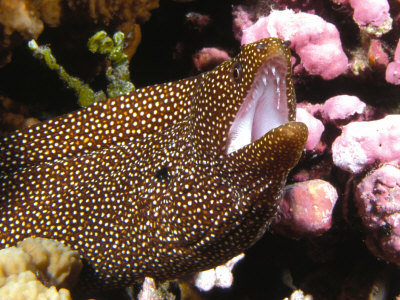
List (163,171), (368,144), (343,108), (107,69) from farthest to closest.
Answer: (107,69)
(343,108)
(163,171)
(368,144)

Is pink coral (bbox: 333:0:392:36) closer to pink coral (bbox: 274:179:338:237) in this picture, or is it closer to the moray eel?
the moray eel

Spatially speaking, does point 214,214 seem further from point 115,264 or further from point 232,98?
point 115,264

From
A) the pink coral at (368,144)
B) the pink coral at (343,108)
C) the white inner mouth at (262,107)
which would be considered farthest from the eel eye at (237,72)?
the pink coral at (343,108)

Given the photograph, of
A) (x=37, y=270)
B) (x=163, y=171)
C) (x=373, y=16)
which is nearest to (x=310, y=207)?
(x=163, y=171)

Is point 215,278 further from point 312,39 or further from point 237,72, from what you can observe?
point 312,39

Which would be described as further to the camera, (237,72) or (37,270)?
(37,270)

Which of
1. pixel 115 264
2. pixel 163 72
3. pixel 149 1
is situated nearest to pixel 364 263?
pixel 115 264
